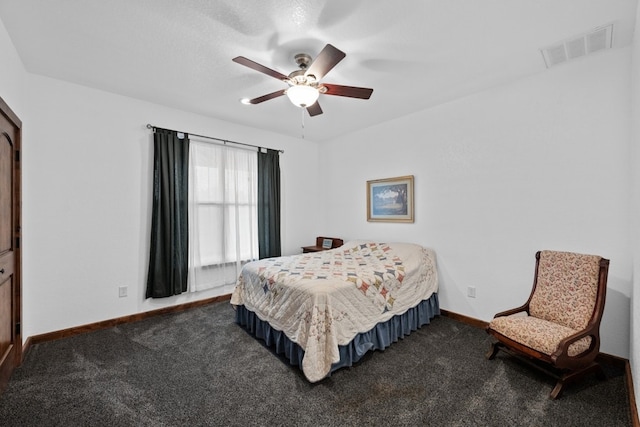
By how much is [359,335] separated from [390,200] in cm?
207

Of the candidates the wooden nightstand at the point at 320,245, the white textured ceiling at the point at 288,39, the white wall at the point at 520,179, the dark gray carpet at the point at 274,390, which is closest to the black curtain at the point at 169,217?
the white textured ceiling at the point at 288,39

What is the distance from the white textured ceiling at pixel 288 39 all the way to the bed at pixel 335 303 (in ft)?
6.20

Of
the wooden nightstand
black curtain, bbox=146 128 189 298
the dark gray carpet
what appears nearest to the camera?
the dark gray carpet

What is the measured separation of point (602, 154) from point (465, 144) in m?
1.13

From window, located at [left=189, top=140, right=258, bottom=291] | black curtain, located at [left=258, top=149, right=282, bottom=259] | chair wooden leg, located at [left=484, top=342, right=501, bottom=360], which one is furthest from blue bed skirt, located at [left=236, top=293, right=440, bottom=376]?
black curtain, located at [left=258, top=149, right=282, bottom=259]

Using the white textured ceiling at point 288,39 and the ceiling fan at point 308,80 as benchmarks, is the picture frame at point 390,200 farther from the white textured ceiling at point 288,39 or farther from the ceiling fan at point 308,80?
the ceiling fan at point 308,80

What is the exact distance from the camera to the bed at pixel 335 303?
2.10 metres

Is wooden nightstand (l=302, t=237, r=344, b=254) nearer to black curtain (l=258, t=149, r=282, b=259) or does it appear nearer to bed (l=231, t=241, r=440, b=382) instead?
black curtain (l=258, t=149, r=282, b=259)

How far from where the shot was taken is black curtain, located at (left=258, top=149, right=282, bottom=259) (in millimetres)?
4195

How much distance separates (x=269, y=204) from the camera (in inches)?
169

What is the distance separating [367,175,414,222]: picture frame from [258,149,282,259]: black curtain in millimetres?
1446

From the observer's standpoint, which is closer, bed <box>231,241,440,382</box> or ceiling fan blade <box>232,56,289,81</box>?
ceiling fan blade <box>232,56,289,81</box>

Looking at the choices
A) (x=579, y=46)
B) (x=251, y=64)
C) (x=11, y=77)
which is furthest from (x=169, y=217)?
(x=579, y=46)

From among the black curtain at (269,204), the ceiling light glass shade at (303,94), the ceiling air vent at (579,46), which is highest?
the ceiling air vent at (579,46)
